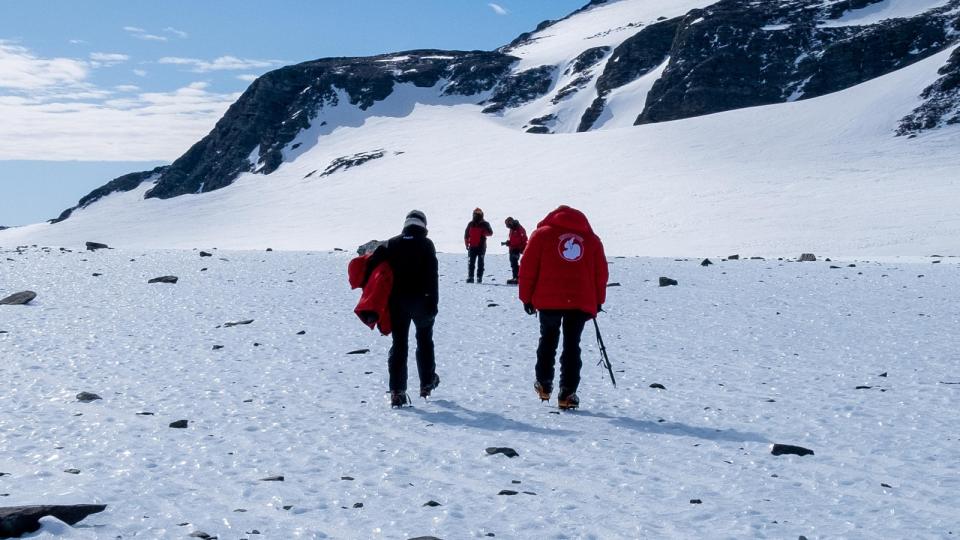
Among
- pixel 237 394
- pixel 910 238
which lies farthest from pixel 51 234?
pixel 237 394

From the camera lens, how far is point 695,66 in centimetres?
11462

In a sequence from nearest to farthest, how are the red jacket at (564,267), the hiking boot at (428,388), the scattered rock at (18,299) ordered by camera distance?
the red jacket at (564,267)
the hiking boot at (428,388)
the scattered rock at (18,299)

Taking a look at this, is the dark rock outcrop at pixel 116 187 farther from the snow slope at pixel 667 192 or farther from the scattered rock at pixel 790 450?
the scattered rock at pixel 790 450

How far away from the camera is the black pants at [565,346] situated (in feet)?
28.8

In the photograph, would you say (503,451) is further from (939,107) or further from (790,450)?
(939,107)

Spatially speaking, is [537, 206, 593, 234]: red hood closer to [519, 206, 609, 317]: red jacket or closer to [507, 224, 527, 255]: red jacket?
[519, 206, 609, 317]: red jacket

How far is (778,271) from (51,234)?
88365 millimetres

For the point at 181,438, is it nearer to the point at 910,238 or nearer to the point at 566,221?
the point at 566,221

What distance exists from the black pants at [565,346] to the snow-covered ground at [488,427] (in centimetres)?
34

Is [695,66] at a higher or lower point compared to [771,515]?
higher

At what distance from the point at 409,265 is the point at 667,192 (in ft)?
145

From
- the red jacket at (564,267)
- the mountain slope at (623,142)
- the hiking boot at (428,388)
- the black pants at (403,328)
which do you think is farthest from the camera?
the mountain slope at (623,142)

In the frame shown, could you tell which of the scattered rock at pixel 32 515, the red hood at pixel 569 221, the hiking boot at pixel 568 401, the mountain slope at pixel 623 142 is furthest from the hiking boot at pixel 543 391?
the mountain slope at pixel 623 142

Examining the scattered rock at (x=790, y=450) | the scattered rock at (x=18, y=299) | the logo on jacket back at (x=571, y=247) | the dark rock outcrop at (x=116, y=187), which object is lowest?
the scattered rock at (x=18, y=299)
